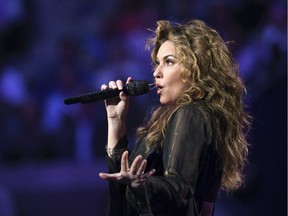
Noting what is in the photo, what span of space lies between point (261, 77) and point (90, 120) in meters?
1.23

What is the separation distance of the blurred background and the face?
2.25 meters

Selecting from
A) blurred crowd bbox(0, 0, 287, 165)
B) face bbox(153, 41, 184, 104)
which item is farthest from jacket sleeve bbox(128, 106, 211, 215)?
blurred crowd bbox(0, 0, 287, 165)

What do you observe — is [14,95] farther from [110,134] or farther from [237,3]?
[110,134]

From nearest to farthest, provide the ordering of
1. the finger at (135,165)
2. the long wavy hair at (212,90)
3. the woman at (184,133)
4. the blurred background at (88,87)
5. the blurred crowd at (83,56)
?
1. the finger at (135,165)
2. the woman at (184,133)
3. the long wavy hair at (212,90)
4. the blurred background at (88,87)
5. the blurred crowd at (83,56)

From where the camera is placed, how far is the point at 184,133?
79.7 inches

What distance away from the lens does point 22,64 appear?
5.03m

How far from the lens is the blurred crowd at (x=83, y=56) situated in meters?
4.71

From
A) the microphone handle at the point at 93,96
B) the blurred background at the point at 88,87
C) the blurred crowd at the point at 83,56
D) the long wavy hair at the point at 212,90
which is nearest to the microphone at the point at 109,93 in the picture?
the microphone handle at the point at 93,96

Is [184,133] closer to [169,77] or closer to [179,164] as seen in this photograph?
[179,164]

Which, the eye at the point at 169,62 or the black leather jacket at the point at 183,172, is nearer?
the black leather jacket at the point at 183,172

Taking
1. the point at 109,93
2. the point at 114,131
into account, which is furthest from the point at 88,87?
the point at 109,93

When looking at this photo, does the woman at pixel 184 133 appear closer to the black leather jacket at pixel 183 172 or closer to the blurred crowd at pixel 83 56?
the black leather jacket at pixel 183 172

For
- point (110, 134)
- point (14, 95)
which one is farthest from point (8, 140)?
point (110, 134)

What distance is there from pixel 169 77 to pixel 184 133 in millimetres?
259
